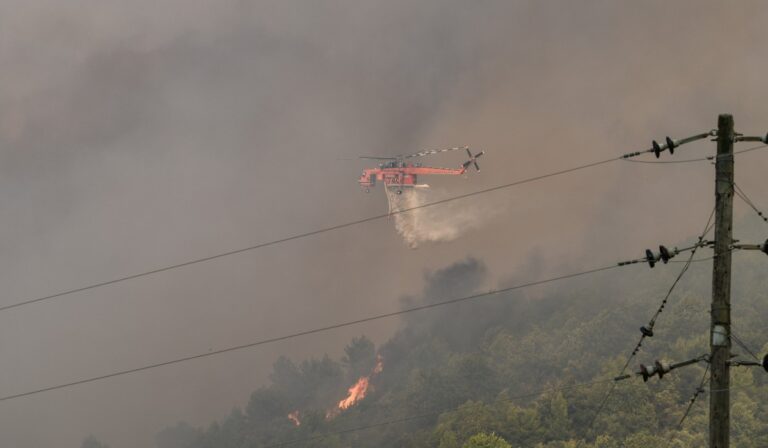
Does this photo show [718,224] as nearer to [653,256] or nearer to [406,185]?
[653,256]

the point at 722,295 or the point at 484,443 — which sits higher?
the point at 722,295

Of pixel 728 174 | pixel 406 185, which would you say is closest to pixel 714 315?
pixel 728 174

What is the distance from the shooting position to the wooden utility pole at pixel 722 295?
1283 inches

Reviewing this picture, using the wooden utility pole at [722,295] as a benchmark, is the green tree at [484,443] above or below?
below

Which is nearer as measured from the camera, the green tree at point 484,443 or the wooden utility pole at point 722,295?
the wooden utility pole at point 722,295

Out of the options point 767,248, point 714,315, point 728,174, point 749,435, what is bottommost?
point 749,435

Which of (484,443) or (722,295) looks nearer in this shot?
(722,295)

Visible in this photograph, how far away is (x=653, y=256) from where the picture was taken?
34.7 meters

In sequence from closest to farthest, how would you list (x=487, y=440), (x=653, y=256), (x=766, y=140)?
(x=766, y=140) < (x=653, y=256) < (x=487, y=440)

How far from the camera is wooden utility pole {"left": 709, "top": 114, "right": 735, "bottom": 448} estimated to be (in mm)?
32594

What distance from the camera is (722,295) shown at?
33.0 metres

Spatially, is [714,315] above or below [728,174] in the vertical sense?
below

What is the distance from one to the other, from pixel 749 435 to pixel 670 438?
47.6ft

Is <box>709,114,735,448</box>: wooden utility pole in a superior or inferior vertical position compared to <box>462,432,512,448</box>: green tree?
superior
